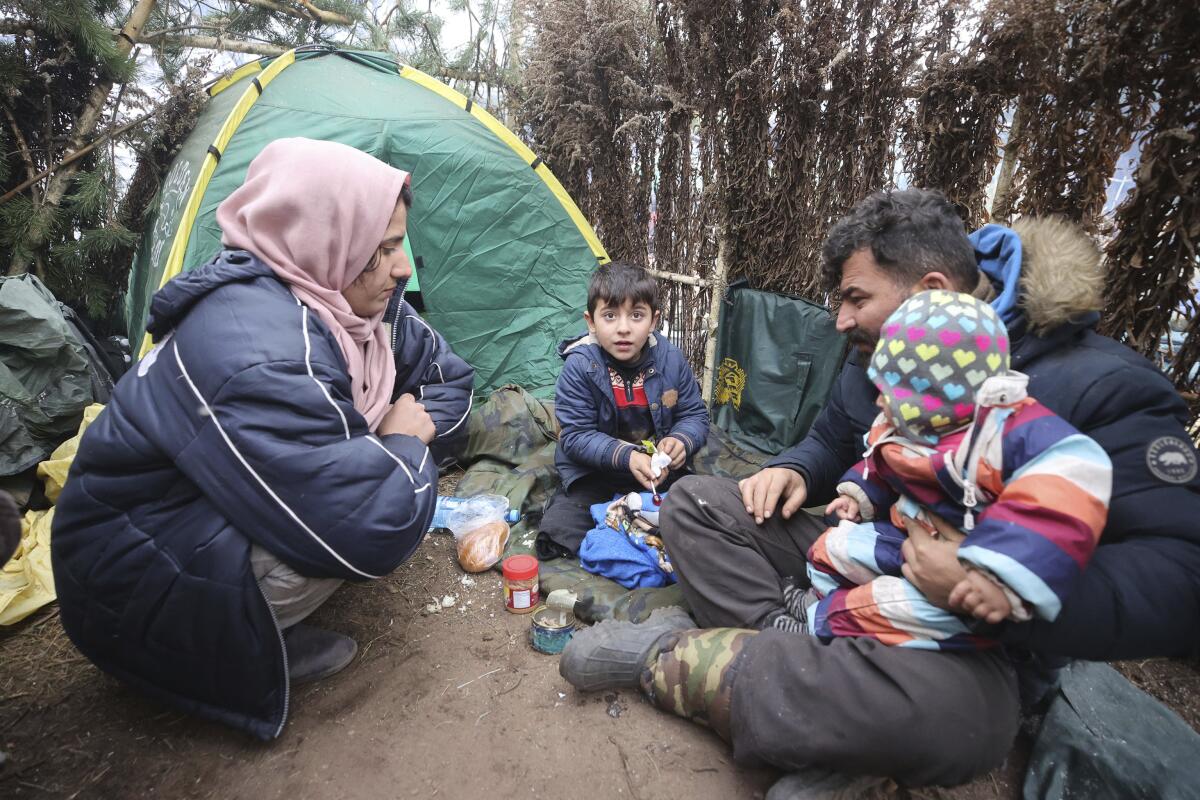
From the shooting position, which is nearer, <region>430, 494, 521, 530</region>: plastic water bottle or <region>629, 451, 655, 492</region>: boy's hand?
<region>629, 451, 655, 492</region>: boy's hand

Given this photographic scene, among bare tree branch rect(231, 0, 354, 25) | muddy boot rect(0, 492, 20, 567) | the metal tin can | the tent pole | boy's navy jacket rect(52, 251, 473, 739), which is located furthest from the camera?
bare tree branch rect(231, 0, 354, 25)

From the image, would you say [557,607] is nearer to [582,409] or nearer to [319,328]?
[582,409]

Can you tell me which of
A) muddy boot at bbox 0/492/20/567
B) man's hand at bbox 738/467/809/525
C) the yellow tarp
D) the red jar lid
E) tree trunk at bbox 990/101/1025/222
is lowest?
the yellow tarp

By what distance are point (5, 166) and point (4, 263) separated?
587 mm

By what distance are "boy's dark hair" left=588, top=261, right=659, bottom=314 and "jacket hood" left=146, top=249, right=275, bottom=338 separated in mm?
1420

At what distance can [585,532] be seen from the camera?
8.81ft

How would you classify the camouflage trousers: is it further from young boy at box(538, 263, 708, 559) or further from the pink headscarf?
the pink headscarf

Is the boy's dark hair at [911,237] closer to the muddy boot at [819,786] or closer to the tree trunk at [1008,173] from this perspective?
the tree trunk at [1008,173]

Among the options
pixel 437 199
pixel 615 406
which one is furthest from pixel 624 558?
pixel 437 199

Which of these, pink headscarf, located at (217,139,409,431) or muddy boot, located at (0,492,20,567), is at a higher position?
pink headscarf, located at (217,139,409,431)

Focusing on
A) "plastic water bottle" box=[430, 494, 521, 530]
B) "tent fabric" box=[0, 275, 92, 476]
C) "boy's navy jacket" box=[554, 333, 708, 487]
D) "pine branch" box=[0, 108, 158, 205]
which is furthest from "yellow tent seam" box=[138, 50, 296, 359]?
"boy's navy jacket" box=[554, 333, 708, 487]

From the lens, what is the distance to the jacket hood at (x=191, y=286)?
1.53 metres

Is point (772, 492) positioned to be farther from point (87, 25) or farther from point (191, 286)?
point (87, 25)

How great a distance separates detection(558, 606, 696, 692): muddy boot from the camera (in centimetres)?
177
